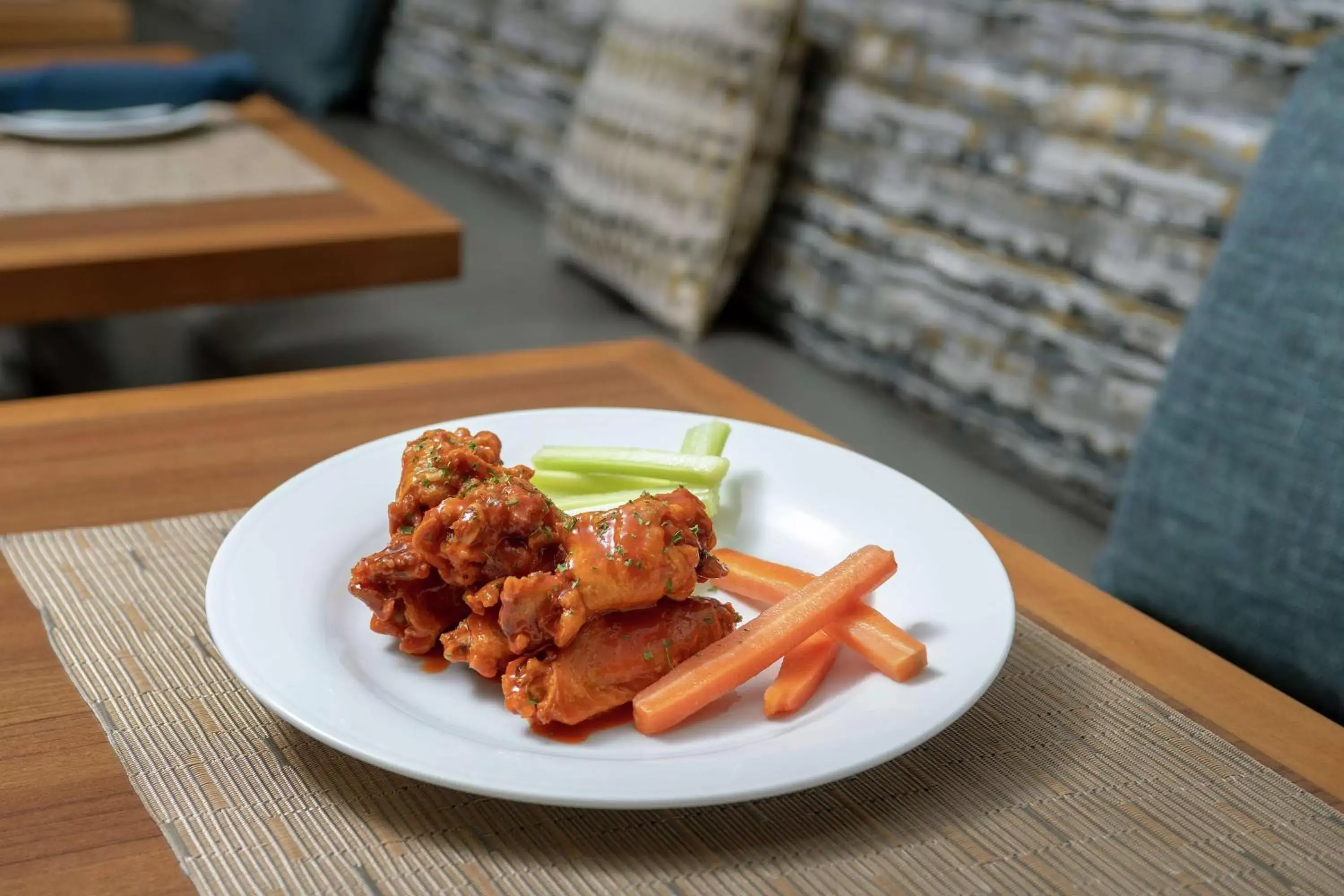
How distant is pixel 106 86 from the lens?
2.10 metres

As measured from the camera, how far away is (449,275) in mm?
1844

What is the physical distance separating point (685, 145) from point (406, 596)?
1602mm

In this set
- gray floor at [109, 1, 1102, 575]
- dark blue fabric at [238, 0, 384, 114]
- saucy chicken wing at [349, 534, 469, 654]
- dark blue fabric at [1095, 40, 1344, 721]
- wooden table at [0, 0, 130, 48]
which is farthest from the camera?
dark blue fabric at [238, 0, 384, 114]

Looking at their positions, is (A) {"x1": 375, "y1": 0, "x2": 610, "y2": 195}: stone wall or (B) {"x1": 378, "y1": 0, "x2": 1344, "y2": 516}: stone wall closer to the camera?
(B) {"x1": 378, "y1": 0, "x2": 1344, "y2": 516}: stone wall

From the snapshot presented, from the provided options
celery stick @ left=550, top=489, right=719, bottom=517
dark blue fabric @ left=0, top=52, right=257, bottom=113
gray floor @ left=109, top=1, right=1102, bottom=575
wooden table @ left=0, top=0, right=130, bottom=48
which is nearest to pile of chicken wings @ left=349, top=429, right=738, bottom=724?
celery stick @ left=550, top=489, right=719, bottom=517

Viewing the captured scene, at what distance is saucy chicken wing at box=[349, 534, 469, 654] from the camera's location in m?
0.71

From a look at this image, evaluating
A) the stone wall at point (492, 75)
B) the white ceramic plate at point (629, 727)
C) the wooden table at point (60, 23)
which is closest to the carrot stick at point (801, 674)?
the white ceramic plate at point (629, 727)

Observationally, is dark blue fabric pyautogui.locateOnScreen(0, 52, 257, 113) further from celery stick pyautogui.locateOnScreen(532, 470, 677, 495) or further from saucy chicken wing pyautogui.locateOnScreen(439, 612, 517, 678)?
saucy chicken wing pyautogui.locateOnScreen(439, 612, 517, 678)

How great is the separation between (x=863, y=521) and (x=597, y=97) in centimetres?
173

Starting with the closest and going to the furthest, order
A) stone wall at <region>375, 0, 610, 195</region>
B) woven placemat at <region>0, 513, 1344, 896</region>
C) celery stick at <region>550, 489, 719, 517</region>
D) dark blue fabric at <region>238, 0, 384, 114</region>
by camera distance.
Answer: woven placemat at <region>0, 513, 1344, 896</region> → celery stick at <region>550, 489, 719, 517</region> → stone wall at <region>375, 0, 610, 195</region> → dark blue fabric at <region>238, 0, 384, 114</region>

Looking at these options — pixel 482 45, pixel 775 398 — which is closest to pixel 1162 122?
pixel 775 398

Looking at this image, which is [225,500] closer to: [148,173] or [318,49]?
[148,173]

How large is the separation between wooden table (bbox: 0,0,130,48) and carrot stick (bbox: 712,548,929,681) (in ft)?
9.50

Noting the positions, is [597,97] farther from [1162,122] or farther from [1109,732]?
[1109,732]
